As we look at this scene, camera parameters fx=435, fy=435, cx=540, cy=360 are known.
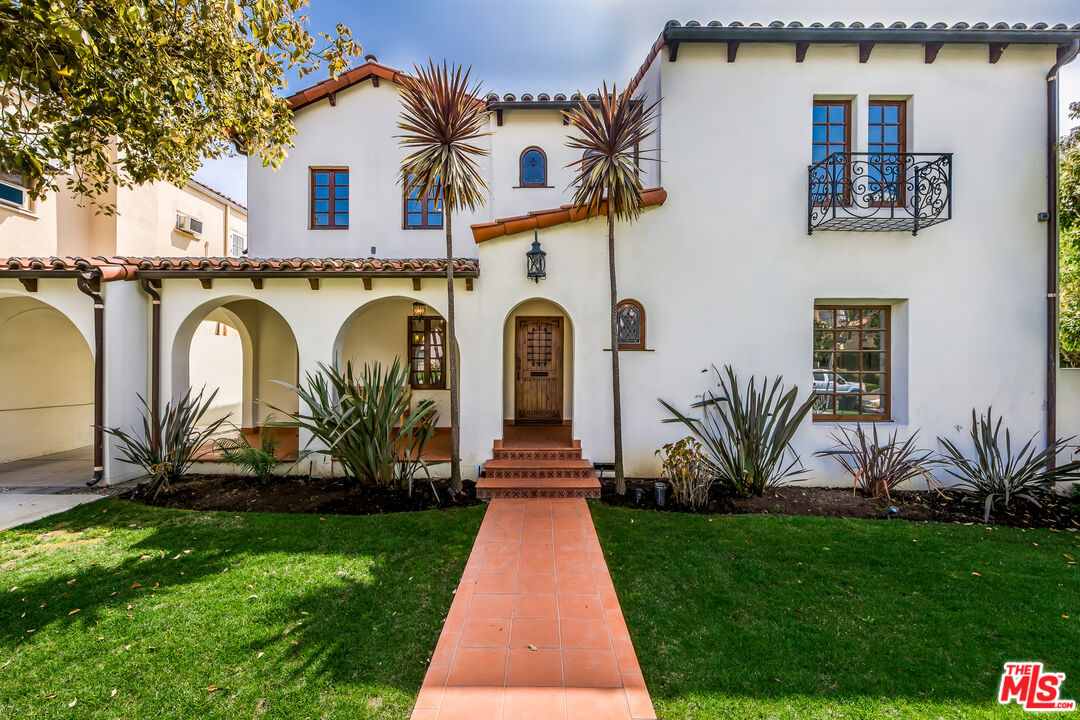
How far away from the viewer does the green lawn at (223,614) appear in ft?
9.32

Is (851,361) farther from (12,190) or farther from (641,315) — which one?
(12,190)

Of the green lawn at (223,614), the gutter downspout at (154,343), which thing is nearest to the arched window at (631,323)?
the green lawn at (223,614)

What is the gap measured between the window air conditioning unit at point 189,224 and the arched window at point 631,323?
45.5 feet

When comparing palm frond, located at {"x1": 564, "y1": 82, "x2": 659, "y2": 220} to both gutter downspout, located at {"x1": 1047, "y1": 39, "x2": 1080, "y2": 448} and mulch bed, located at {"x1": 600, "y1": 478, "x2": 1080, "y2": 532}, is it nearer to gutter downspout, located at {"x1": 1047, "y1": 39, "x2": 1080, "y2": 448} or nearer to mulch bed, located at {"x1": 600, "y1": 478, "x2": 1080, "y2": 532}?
mulch bed, located at {"x1": 600, "y1": 478, "x2": 1080, "y2": 532}

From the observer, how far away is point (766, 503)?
6414mm

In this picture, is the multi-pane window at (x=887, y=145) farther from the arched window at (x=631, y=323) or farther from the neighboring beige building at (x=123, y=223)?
the neighboring beige building at (x=123, y=223)

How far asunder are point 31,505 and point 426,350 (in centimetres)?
665

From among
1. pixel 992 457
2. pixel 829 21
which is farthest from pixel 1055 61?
pixel 992 457

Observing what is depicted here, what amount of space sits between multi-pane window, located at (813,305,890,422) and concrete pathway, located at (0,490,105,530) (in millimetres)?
11692

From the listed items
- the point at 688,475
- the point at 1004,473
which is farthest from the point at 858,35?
the point at 688,475

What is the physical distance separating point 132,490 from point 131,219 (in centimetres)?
874

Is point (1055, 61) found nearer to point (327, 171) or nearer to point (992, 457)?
point (992, 457)

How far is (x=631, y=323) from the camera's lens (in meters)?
7.29


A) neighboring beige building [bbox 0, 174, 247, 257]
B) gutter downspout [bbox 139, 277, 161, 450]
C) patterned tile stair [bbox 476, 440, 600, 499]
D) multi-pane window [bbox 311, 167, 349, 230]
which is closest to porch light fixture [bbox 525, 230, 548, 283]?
patterned tile stair [bbox 476, 440, 600, 499]
